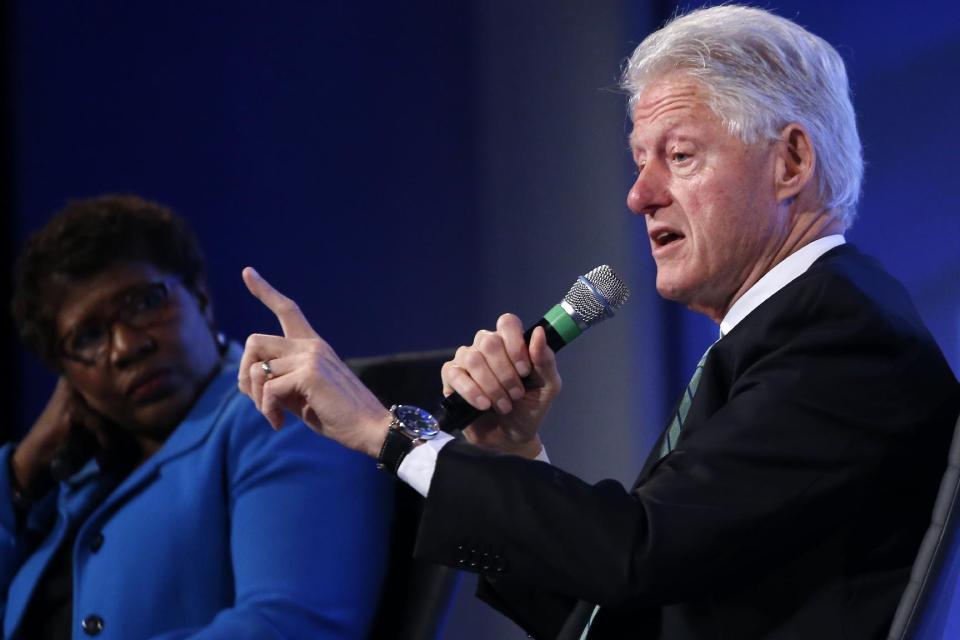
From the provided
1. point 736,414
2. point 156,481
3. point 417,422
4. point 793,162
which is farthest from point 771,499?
point 156,481

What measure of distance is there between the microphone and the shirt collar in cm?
15

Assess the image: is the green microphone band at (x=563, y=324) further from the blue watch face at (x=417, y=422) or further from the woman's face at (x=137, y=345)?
the woman's face at (x=137, y=345)

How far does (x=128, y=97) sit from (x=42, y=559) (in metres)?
1.27

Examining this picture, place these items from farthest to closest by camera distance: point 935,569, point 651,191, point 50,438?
point 50,438, point 651,191, point 935,569

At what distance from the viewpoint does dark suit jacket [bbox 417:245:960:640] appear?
3.74 ft

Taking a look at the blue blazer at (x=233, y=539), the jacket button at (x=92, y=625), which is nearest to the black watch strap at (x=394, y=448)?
the blue blazer at (x=233, y=539)

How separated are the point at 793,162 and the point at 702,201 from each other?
0.39 ft

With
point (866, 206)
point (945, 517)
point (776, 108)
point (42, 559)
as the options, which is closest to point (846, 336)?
point (945, 517)

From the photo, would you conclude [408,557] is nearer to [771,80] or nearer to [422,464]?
[422,464]

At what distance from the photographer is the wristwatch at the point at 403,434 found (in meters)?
1.26

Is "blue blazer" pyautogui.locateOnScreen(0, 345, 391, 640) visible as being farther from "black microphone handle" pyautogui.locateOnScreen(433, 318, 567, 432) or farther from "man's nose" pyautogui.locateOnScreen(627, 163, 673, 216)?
"man's nose" pyautogui.locateOnScreen(627, 163, 673, 216)

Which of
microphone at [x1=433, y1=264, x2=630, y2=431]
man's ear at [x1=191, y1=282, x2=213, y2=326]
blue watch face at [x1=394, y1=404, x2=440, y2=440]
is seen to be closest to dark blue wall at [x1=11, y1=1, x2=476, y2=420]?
man's ear at [x1=191, y1=282, x2=213, y2=326]

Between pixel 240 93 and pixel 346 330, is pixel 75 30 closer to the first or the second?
pixel 240 93

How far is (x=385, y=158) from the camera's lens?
8.97 feet
